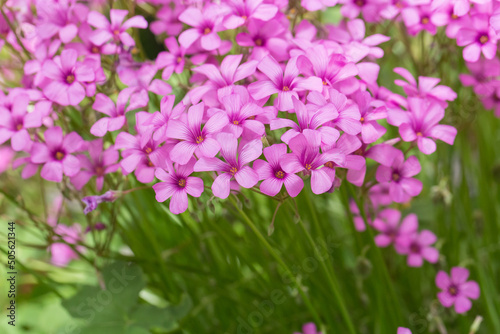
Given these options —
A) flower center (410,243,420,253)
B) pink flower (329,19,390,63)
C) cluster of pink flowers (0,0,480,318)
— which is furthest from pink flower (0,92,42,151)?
flower center (410,243,420,253)

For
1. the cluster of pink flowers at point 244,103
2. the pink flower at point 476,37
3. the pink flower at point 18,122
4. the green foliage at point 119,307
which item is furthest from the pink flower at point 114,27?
the pink flower at point 476,37

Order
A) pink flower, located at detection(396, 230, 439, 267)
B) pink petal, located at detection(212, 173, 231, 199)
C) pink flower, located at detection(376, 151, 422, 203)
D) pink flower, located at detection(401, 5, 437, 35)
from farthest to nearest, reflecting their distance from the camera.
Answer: pink flower, located at detection(396, 230, 439, 267) → pink flower, located at detection(401, 5, 437, 35) → pink flower, located at detection(376, 151, 422, 203) → pink petal, located at detection(212, 173, 231, 199)

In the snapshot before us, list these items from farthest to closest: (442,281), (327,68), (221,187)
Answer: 1. (442,281)
2. (327,68)
3. (221,187)

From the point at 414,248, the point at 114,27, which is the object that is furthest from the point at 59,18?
the point at 414,248

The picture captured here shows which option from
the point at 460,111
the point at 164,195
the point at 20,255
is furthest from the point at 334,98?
the point at 20,255

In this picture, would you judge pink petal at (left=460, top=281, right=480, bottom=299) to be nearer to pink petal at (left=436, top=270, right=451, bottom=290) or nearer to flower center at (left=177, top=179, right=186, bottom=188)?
pink petal at (left=436, top=270, right=451, bottom=290)

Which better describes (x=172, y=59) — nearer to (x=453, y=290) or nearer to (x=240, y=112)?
(x=240, y=112)
